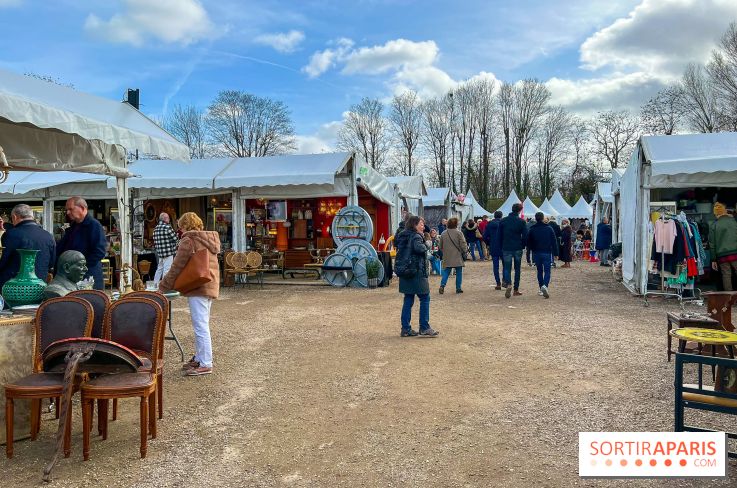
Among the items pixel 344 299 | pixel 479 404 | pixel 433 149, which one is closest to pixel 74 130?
pixel 479 404

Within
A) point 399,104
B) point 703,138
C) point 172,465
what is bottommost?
point 172,465

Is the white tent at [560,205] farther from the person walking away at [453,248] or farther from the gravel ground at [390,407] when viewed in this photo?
the gravel ground at [390,407]

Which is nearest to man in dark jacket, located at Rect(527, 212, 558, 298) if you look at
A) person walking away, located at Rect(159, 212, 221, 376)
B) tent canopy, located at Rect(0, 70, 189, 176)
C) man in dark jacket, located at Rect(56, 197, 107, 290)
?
tent canopy, located at Rect(0, 70, 189, 176)

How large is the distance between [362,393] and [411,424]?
2.47ft

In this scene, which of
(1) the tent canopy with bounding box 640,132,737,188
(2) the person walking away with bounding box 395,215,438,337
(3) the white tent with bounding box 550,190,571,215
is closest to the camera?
(2) the person walking away with bounding box 395,215,438,337

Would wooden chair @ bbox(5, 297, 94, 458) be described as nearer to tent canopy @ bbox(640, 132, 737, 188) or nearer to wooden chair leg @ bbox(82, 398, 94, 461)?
wooden chair leg @ bbox(82, 398, 94, 461)

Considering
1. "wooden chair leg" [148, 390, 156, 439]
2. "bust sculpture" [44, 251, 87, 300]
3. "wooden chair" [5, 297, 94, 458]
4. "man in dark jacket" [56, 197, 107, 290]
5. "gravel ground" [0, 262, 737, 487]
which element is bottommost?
"gravel ground" [0, 262, 737, 487]

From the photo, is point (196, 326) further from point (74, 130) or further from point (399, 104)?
point (399, 104)

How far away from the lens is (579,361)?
511 centimetres

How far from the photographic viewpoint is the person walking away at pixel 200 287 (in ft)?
15.2

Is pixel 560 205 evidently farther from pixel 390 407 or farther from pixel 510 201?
pixel 390 407

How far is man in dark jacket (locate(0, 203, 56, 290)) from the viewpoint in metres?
4.11

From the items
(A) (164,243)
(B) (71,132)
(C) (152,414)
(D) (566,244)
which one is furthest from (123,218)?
(D) (566,244)

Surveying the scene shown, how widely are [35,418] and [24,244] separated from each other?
146cm
